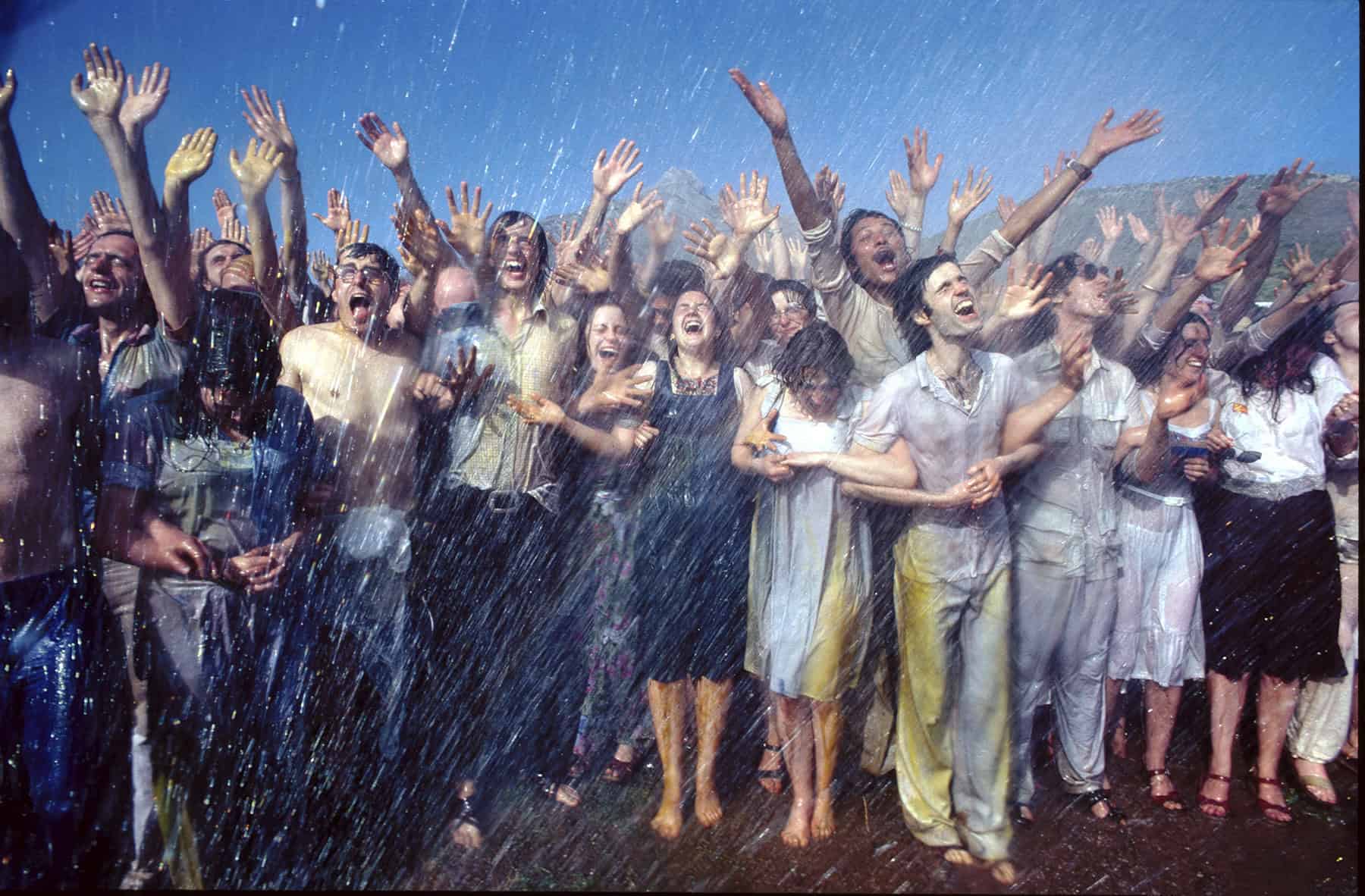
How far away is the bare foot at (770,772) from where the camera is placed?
4.00m

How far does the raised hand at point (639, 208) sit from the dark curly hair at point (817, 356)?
1568mm

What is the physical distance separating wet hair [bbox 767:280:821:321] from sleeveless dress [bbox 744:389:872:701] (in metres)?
0.86

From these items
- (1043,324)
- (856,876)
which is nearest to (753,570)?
(856,876)

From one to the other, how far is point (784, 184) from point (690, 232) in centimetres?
80

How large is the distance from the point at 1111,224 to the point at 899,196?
56.7 inches

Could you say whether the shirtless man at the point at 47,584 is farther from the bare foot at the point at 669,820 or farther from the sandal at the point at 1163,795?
the sandal at the point at 1163,795

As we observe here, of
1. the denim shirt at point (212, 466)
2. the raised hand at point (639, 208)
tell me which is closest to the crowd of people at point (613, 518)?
the denim shirt at point (212, 466)

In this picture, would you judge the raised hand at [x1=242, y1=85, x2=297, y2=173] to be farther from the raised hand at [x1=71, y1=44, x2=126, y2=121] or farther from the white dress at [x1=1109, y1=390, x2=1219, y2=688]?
the white dress at [x1=1109, y1=390, x2=1219, y2=688]

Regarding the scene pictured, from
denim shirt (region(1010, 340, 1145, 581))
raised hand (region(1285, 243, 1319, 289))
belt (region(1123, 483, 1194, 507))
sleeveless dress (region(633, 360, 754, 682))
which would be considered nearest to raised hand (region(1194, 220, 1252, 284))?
raised hand (region(1285, 243, 1319, 289))

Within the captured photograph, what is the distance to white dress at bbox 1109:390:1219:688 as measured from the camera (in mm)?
4176

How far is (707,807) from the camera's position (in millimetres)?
3945

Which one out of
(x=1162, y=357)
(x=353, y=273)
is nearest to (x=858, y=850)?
(x=1162, y=357)

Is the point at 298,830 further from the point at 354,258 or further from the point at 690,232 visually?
the point at 690,232

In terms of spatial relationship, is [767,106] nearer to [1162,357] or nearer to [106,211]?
[1162,357]
